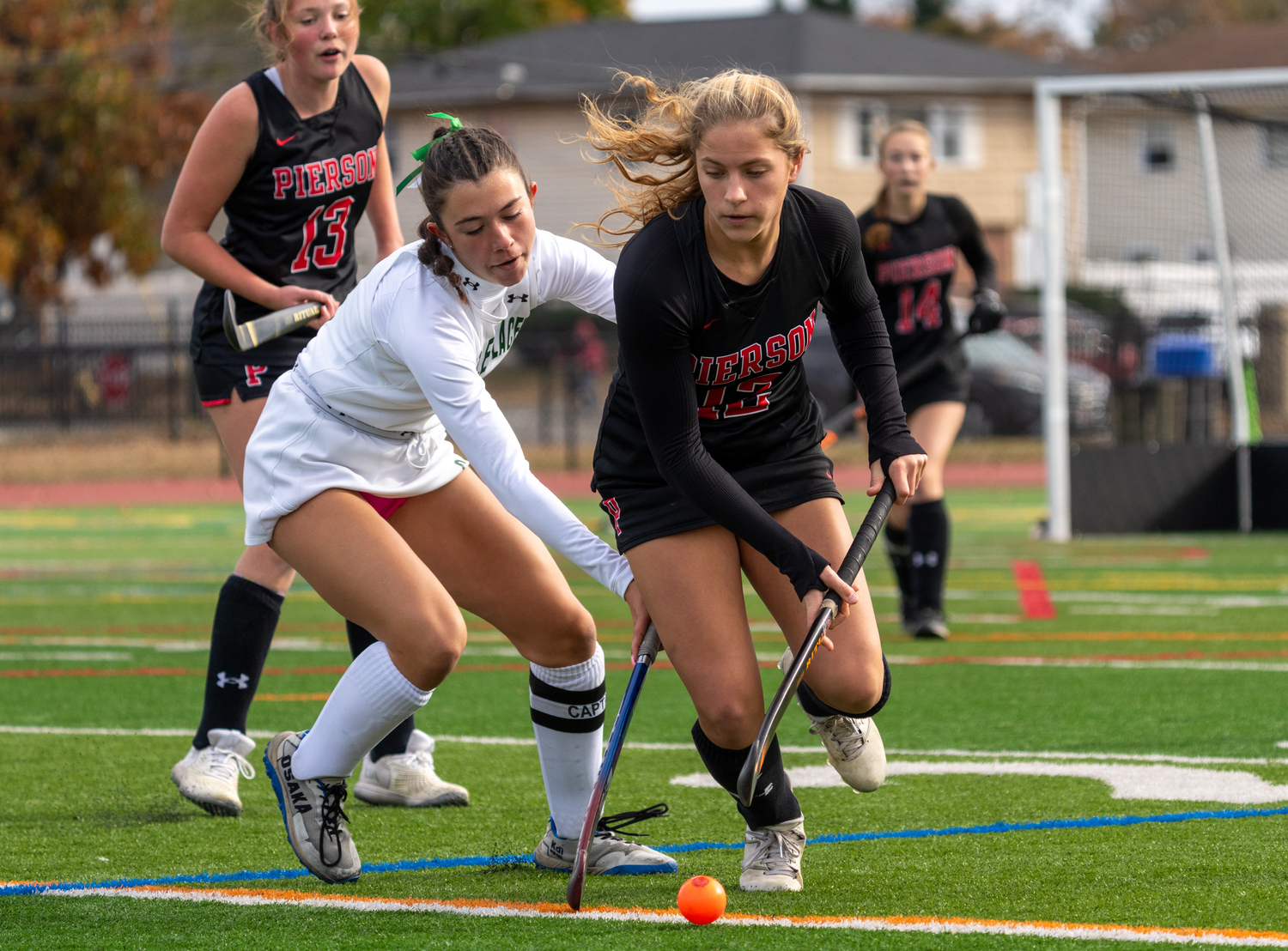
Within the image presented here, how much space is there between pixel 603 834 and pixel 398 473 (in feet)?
3.22

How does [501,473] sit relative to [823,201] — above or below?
below

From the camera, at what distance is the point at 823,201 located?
3668mm

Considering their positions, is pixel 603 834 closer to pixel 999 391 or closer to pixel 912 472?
pixel 912 472

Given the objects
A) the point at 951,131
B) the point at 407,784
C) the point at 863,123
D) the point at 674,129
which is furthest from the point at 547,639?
the point at 951,131

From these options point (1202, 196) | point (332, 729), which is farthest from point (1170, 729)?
point (1202, 196)

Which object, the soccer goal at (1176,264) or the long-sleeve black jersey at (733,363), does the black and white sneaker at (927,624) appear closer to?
the long-sleeve black jersey at (733,363)

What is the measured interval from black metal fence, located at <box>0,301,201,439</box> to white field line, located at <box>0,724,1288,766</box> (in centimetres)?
1743

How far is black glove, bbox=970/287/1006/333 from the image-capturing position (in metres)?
7.48

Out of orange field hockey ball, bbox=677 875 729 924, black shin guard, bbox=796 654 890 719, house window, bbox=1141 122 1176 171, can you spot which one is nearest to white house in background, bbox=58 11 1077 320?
house window, bbox=1141 122 1176 171

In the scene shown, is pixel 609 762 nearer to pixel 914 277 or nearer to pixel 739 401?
pixel 739 401

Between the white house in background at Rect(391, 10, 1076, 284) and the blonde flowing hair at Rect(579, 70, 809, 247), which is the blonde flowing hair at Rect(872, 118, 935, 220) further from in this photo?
the white house in background at Rect(391, 10, 1076, 284)

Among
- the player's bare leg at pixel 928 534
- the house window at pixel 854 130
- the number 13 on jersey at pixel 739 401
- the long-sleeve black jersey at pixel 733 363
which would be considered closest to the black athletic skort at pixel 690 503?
the long-sleeve black jersey at pixel 733 363

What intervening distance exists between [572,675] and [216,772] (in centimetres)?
119

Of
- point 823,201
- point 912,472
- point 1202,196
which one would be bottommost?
point 912,472
